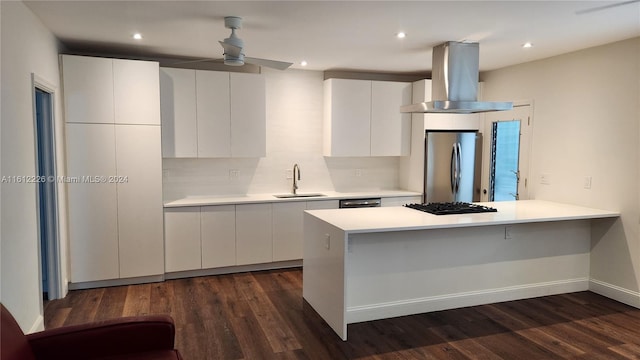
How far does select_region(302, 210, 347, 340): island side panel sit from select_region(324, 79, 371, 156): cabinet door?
1.84 metres

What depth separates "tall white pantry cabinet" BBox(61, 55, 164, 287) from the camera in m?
4.23

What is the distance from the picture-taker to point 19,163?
2938mm

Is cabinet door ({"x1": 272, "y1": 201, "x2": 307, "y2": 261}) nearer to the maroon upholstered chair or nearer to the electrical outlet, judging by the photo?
the electrical outlet

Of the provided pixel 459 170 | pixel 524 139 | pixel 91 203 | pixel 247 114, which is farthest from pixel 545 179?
pixel 91 203

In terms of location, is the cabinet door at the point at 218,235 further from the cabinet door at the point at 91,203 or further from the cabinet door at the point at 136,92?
the cabinet door at the point at 136,92

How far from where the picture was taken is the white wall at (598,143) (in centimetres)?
397

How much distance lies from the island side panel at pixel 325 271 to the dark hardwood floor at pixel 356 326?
0.11 metres

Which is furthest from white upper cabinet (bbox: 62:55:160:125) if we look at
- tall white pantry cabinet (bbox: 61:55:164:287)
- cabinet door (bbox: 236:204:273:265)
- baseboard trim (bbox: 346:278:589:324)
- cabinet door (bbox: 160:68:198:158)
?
baseboard trim (bbox: 346:278:589:324)

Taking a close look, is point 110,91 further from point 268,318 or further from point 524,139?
point 524,139

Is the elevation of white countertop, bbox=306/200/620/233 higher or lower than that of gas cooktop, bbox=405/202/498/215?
lower

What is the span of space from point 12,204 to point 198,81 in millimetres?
2447

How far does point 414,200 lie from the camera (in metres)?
5.68

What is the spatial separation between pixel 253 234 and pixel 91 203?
1662 millimetres

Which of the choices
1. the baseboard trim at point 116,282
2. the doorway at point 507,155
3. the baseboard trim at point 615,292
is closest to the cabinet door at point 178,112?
the baseboard trim at point 116,282
